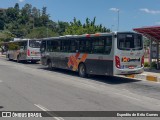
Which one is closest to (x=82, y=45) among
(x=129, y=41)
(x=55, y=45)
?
(x=129, y=41)

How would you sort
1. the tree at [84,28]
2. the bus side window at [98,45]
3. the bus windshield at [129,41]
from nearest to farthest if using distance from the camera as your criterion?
the bus windshield at [129,41], the bus side window at [98,45], the tree at [84,28]

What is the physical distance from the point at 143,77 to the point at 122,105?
28.5 feet

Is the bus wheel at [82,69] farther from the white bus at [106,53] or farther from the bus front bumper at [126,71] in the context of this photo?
the bus front bumper at [126,71]

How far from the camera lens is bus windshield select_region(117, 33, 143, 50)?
54.2ft

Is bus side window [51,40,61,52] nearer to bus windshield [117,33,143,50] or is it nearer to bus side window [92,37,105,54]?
bus side window [92,37,105,54]

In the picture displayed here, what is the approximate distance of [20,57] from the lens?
3425 centimetres

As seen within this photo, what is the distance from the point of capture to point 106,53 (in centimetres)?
1686

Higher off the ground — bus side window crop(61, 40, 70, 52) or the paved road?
bus side window crop(61, 40, 70, 52)

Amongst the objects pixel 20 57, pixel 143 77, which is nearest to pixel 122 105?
pixel 143 77

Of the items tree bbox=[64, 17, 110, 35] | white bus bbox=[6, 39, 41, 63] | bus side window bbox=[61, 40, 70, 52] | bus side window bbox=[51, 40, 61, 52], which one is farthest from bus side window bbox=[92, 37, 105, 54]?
tree bbox=[64, 17, 110, 35]

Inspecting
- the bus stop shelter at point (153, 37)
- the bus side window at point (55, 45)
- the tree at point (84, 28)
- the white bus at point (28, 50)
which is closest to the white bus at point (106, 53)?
the bus side window at point (55, 45)

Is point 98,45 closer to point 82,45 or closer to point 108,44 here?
point 108,44

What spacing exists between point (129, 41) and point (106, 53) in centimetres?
136

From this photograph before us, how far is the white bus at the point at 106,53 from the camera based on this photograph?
1644 cm
